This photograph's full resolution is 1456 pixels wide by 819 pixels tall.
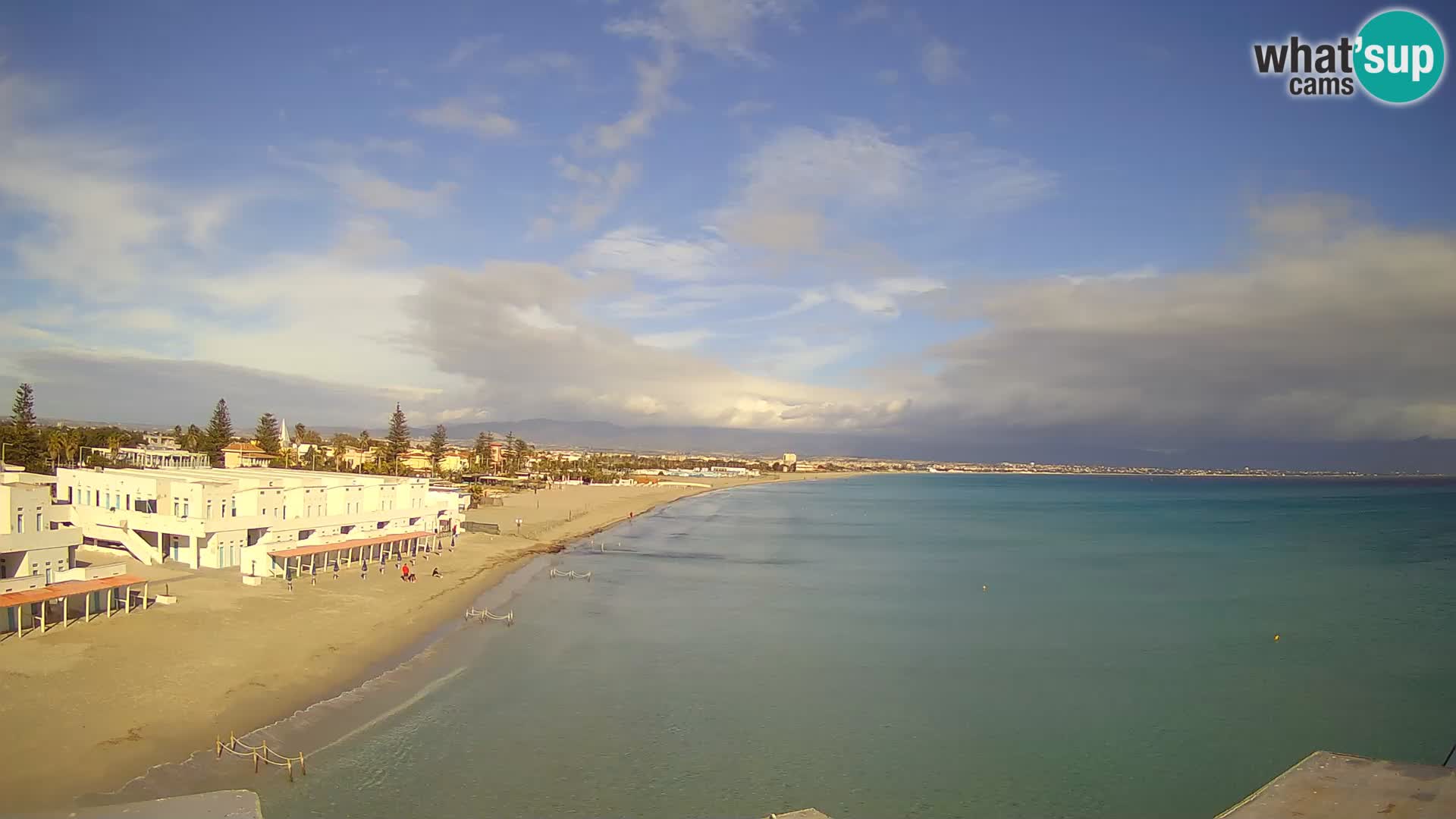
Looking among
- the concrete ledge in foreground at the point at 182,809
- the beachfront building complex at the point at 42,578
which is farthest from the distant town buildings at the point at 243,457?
the concrete ledge in foreground at the point at 182,809

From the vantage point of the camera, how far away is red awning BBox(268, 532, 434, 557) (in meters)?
32.4

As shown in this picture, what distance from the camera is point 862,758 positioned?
60.4 feet

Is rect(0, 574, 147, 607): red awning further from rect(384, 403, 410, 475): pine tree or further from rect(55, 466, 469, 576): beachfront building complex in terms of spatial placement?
rect(384, 403, 410, 475): pine tree

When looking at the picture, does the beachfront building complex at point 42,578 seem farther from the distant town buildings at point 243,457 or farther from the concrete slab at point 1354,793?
the distant town buildings at point 243,457

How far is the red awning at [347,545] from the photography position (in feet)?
106

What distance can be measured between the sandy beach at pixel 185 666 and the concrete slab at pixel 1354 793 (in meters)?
19.4

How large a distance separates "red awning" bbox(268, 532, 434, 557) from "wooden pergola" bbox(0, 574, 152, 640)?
621 cm

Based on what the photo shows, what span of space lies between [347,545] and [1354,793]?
3532 centimetres

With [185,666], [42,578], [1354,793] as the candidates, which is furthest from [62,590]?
[1354,793]

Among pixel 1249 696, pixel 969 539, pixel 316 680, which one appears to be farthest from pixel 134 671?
pixel 969 539

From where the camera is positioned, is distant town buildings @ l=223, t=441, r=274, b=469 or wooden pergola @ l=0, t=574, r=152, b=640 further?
distant town buildings @ l=223, t=441, r=274, b=469

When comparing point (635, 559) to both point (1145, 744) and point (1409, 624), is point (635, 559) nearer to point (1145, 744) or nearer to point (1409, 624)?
point (1145, 744)

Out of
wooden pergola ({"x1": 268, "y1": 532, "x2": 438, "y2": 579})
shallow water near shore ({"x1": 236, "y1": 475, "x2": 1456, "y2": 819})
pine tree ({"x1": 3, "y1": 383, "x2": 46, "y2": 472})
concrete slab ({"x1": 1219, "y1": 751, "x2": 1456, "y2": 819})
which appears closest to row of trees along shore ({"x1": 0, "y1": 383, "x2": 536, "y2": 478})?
pine tree ({"x1": 3, "y1": 383, "x2": 46, "y2": 472})

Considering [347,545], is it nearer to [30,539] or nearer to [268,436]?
[30,539]
